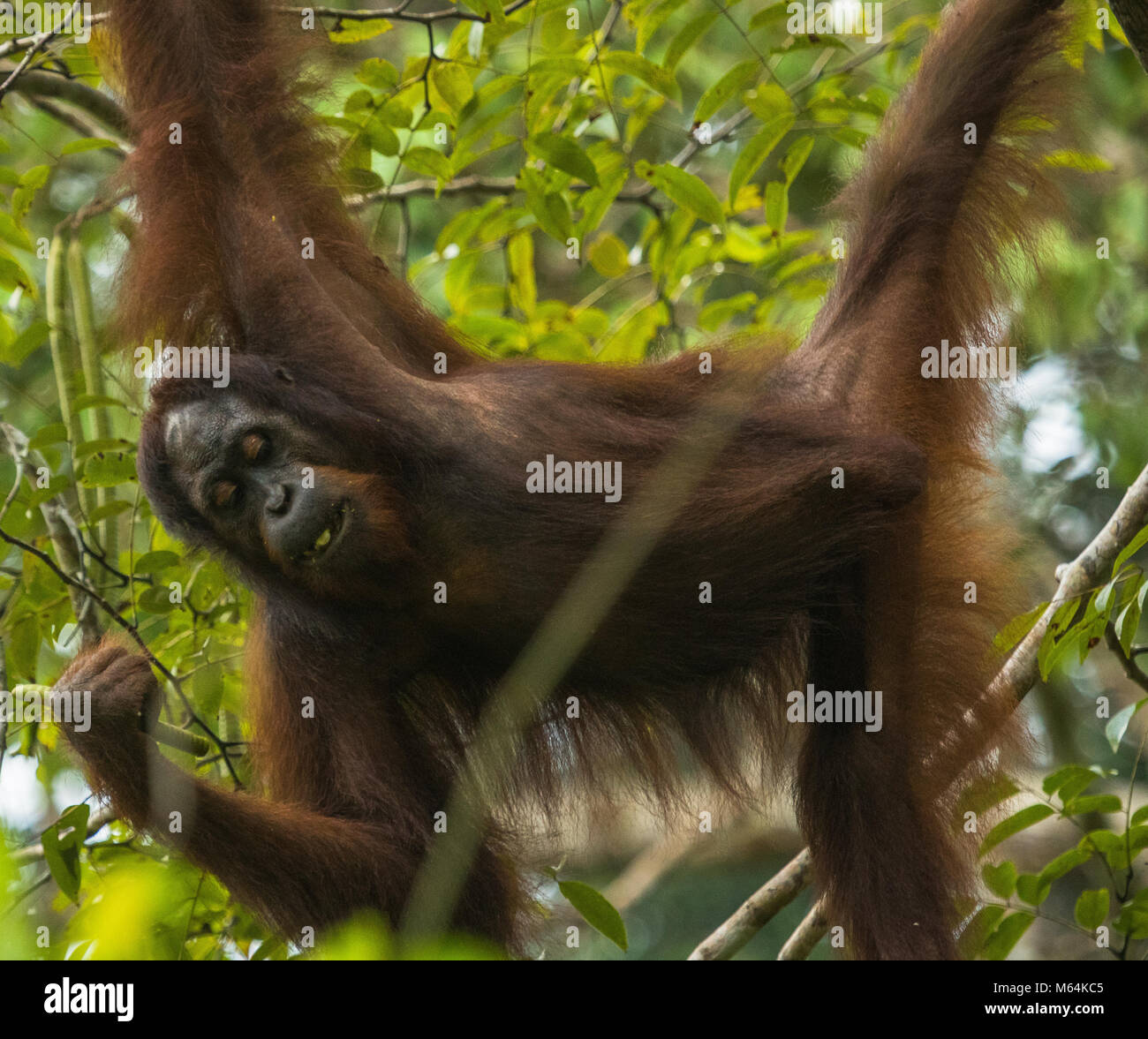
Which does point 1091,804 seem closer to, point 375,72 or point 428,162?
point 428,162

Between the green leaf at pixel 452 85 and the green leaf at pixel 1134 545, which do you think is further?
the green leaf at pixel 452 85

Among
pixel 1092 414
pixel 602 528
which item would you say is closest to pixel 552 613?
pixel 602 528

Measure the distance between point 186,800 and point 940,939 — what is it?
1.94 meters

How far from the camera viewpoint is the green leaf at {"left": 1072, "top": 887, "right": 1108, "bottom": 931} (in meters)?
3.30

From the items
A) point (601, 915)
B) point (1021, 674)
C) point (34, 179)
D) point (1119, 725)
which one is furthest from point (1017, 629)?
point (34, 179)

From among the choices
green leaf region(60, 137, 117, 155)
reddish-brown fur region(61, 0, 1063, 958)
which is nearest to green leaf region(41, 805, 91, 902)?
reddish-brown fur region(61, 0, 1063, 958)

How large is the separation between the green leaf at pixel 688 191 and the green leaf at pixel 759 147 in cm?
10

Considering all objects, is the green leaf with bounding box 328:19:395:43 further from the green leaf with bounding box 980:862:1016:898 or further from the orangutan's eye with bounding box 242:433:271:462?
the green leaf with bounding box 980:862:1016:898

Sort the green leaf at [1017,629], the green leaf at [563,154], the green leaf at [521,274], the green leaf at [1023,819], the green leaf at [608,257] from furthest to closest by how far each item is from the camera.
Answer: the green leaf at [608,257] → the green leaf at [521,274] → the green leaf at [563,154] → the green leaf at [1017,629] → the green leaf at [1023,819]

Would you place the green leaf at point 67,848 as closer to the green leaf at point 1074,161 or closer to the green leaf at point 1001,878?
the green leaf at point 1001,878

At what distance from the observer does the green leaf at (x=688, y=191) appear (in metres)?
3.85

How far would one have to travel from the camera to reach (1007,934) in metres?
3.46

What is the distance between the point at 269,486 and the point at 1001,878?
2130 millimetres

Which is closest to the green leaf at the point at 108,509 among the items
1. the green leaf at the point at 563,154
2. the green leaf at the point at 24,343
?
the green leaf at the point at 24,343
